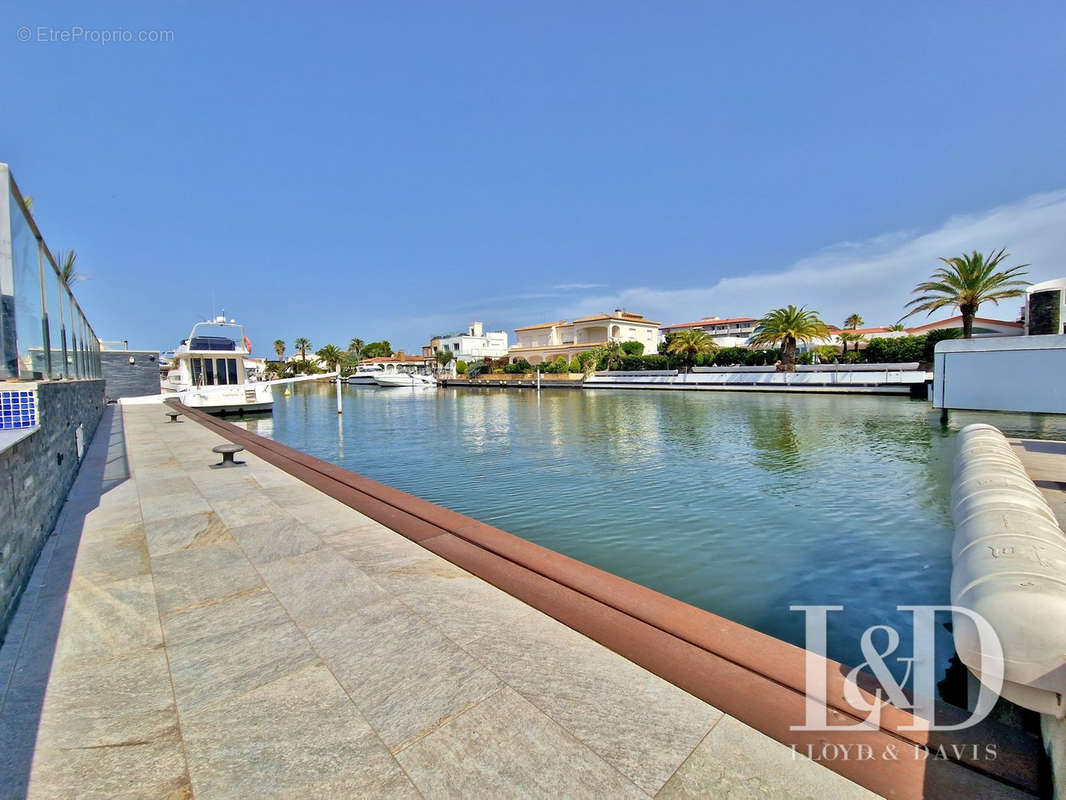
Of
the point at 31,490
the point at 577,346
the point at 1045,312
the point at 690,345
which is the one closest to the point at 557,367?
the point at 577,346

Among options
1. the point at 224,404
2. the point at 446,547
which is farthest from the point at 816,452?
the point at 224,404

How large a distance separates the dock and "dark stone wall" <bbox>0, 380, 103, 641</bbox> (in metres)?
0.21

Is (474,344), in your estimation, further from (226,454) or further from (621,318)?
(226,454)

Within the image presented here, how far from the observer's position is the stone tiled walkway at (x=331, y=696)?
2.02m

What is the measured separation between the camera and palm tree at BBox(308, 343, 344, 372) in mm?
100444

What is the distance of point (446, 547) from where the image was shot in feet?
15.6

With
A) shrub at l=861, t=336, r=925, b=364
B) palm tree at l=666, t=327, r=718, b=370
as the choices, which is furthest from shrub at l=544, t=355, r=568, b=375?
shrub at l=861, t=336, r=925, b=364

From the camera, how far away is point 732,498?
946 cm

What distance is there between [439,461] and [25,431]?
10.6 m

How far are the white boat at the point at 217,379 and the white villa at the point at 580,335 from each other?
170 ft

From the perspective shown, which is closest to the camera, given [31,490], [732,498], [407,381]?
[31,490]

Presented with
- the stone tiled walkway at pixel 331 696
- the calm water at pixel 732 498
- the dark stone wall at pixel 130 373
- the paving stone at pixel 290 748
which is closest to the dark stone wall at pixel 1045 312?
the calm water at pixel 732 498

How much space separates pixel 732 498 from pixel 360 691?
837 cm

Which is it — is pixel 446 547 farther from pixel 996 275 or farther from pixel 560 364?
pixel 560 364
